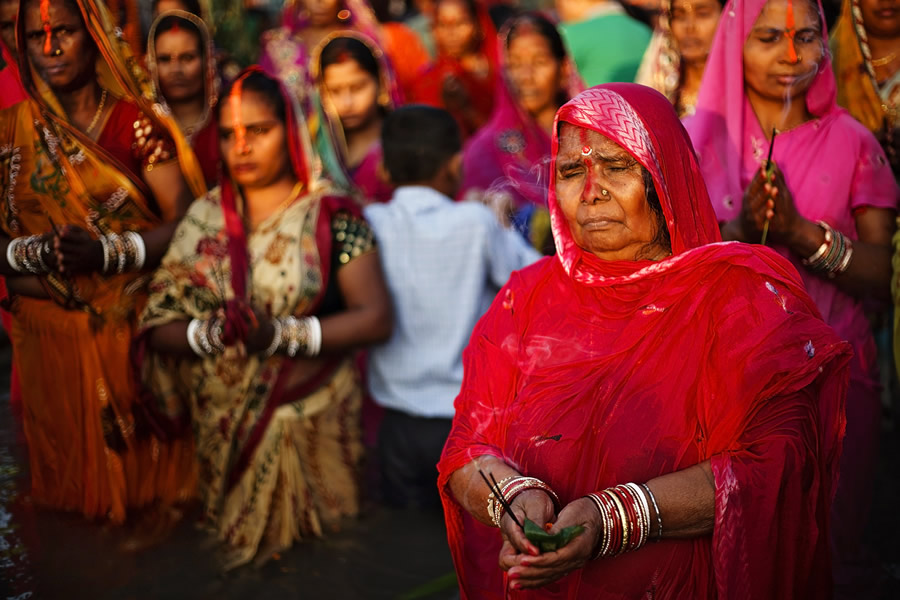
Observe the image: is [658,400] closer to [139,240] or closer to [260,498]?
[260,498]

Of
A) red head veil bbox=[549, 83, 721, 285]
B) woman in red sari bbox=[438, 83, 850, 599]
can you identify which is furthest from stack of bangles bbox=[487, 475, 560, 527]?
red head veil bbox=[549, 83, 721, 285]

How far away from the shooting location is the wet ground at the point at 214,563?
3334mm

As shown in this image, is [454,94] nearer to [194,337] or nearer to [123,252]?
[123,252]

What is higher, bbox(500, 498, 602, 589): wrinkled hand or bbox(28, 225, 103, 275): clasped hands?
bbox(28, 225, 103, 275): clasped hands

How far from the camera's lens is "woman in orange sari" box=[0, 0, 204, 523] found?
338 centimetres

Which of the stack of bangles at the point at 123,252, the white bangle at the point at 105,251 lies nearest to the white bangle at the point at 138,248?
the stack of bangles at the point at 123,252

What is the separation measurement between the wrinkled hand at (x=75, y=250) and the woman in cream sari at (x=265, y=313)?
0.93 ft

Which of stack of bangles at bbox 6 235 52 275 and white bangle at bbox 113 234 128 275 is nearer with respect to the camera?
stack of bangles at bbox 6 235 52 275

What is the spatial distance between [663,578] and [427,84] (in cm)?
515

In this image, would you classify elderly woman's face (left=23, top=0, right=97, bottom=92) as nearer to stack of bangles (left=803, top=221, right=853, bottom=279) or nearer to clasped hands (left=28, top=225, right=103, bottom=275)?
clasped hands (left=28, top=225, right=103, bottom=275)

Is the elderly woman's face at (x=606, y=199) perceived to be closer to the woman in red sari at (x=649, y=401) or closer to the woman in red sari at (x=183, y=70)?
the woman in red sari at (x=649, y=401)

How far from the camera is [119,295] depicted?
373 centimetres

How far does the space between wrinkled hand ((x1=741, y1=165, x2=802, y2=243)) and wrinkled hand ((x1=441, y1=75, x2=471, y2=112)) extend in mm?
3830

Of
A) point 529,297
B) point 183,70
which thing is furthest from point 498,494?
point 183,70
